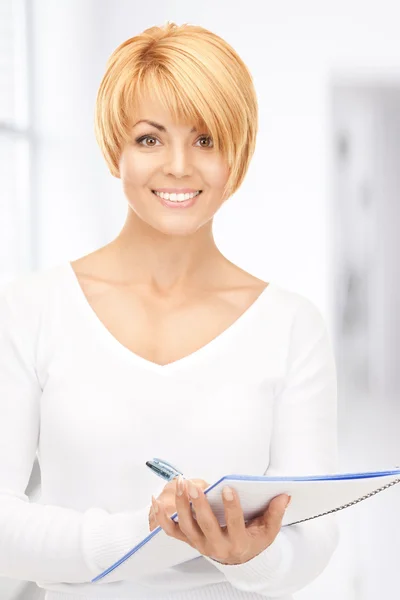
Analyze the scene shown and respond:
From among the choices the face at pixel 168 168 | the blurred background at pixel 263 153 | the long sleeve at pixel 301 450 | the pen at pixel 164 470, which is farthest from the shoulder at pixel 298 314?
the blurred background at pixel 263 153

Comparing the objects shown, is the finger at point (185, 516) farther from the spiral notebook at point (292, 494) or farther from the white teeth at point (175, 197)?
the white teeth at point (175, 197)

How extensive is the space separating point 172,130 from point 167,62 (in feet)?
0.25

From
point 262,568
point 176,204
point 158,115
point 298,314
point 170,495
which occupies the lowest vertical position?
point 262,568

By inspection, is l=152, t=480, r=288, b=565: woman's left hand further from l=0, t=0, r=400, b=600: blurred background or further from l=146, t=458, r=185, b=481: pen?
l=0, t=0, r=400, b=600: blurred background

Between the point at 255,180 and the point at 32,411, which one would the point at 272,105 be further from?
the point at 32,411

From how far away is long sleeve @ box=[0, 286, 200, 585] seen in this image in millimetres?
973

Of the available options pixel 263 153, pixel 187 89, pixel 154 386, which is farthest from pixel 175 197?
pixel 263 153

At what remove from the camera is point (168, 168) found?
101cm

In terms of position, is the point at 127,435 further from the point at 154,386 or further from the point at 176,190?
the point at 176,190

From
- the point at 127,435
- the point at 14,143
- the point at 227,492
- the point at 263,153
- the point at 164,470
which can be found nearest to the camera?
the point at 227,492

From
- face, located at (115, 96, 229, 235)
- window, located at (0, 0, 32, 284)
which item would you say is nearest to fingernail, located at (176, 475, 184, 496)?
face, located at (115, 96, 229, 235)

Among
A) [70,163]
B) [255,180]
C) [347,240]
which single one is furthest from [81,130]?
[347,240]

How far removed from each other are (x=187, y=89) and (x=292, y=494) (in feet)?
1.51

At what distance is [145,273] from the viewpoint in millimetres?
1123
